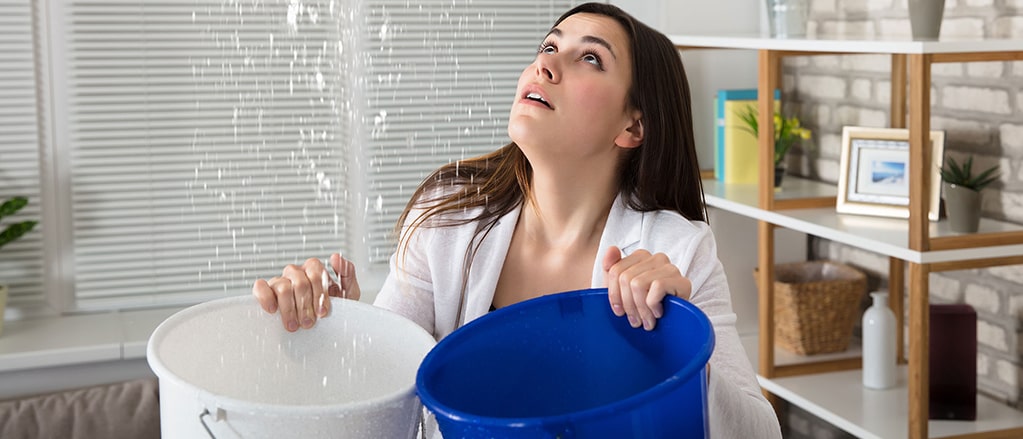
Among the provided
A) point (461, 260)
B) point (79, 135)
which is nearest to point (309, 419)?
point (461, 260)

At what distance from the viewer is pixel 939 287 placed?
8.43 ft

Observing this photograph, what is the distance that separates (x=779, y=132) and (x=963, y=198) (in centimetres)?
73

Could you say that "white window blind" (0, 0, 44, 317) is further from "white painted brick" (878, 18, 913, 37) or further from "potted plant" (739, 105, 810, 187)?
"white painted brick" (878, 18, 913, 37)

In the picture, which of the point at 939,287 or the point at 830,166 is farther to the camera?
the point at 830,166

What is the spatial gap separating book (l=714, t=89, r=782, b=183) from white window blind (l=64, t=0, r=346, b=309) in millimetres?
1034

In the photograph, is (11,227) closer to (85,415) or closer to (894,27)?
(85,415)

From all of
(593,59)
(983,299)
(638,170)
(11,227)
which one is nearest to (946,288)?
(983,299)

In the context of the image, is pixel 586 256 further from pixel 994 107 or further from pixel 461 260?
pixel 994 107

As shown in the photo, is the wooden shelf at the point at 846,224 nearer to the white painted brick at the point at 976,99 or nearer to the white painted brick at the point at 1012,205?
the white painted brick at the point at 1012,205

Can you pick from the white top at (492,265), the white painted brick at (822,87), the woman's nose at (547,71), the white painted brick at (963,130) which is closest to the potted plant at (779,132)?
the white painted brick at (822,87)

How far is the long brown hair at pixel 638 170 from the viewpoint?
1715mm

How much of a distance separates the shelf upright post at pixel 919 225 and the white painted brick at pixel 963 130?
0.44 m

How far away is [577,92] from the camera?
1667 millimetres

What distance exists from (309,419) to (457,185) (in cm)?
89
